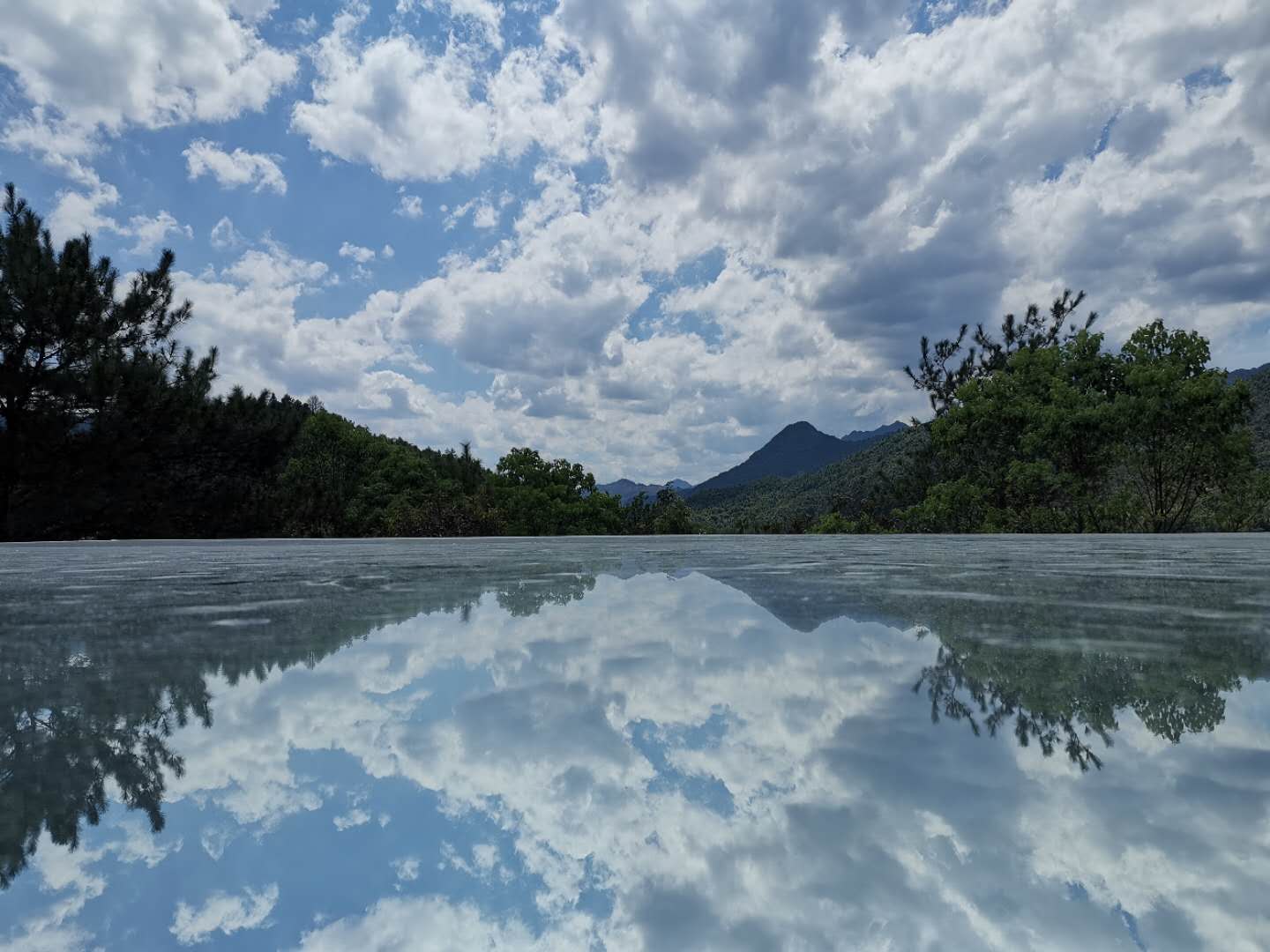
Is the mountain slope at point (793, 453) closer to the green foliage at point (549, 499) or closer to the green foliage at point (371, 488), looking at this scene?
the green foliage at point (371, 488)

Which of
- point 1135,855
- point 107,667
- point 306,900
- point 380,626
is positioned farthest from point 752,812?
point 380,626

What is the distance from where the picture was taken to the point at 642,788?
1196 millimetres

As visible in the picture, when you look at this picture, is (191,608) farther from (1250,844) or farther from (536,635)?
(1250,844)

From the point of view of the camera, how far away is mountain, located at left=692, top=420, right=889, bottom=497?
17400 cm

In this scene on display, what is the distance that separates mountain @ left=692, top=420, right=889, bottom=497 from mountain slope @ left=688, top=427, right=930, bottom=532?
3266 inches

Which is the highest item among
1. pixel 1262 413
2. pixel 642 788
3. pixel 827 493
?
pixel 1262 413

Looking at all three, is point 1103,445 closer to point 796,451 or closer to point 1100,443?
point 1100,443

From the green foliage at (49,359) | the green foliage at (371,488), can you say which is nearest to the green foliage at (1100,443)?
the green foliage at (371,488)

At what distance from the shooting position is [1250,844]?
3.19 feet

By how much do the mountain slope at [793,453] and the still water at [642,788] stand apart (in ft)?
540

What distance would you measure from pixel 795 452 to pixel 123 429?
173128 millimetres

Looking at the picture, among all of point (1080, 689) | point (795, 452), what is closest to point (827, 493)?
point (1080, 689)

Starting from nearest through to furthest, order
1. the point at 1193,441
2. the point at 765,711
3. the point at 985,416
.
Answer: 1. the point at 765,711
2. the point at 1193,441
3. the point at 985,416

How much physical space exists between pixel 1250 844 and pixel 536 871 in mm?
930
